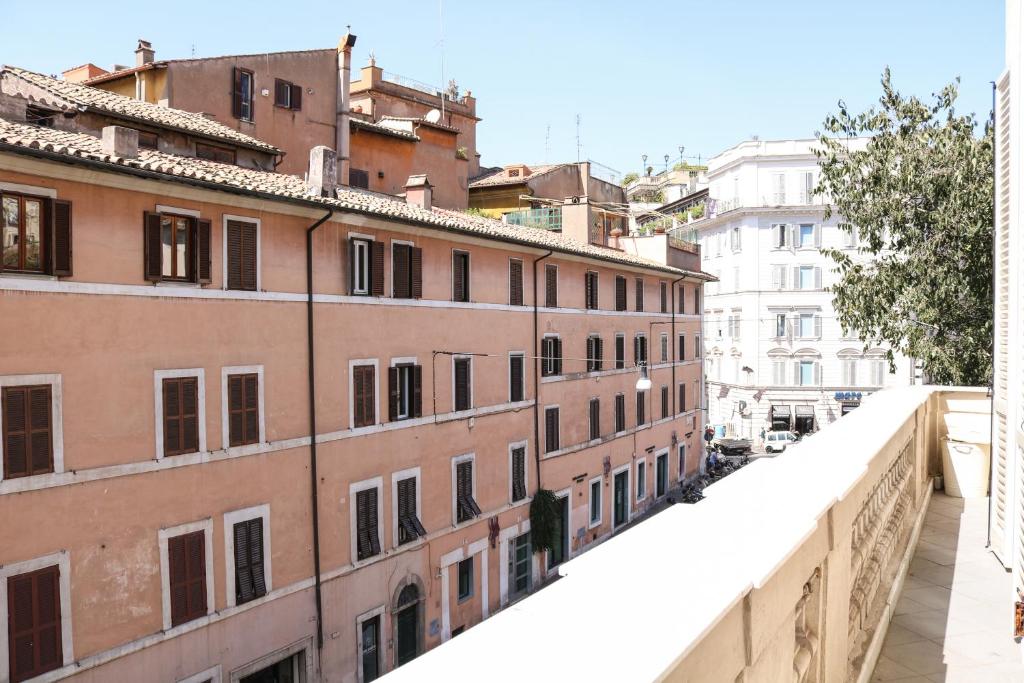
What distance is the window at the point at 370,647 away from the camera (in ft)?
59.2

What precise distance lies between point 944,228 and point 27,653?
19.5m

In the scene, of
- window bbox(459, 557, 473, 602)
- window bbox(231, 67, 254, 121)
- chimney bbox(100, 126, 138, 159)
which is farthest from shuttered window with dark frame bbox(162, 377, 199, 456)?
window bbox(231, 67, 254, 121)

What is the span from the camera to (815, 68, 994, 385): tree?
61.7ft

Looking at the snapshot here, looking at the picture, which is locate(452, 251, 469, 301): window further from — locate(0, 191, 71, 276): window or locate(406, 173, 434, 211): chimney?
locate(0, 191, 71, 276): window

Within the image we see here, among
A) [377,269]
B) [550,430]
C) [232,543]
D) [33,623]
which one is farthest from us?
[550,430]

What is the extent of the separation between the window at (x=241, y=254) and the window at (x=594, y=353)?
52.0 feet

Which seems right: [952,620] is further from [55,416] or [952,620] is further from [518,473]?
[518,473]

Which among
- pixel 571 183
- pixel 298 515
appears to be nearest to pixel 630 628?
pixel 298 515

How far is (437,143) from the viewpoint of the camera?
3616 cm

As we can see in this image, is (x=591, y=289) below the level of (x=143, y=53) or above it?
below

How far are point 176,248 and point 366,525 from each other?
738cm

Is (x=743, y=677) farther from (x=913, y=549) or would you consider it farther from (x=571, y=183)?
(x=571, y=183)

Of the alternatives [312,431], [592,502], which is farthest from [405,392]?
[592,502]

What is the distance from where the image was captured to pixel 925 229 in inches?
796
